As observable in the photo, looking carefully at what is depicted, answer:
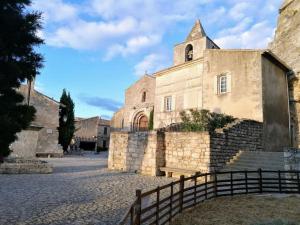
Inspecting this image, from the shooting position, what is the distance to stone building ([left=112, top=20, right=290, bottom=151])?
671 inches

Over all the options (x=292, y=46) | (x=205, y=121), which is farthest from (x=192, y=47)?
(x=205, y=121)

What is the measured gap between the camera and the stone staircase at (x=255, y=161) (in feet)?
40.0

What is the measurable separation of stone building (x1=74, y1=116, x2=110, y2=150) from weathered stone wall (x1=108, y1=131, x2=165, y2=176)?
3200cm

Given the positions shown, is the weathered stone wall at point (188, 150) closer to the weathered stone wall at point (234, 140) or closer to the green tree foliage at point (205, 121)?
the weathered stone wall at point (234, 140)

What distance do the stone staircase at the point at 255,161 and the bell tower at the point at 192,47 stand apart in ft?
45.1

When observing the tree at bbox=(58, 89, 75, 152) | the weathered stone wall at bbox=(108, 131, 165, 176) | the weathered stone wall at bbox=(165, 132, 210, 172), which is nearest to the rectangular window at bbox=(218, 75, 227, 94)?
the weathered stone wall at bbox=(165, 132, 210, 172)

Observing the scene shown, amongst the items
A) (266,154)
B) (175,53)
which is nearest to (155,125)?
(175,53)

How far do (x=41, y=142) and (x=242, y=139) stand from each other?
20.5 m

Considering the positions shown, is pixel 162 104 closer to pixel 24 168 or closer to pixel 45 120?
pixel 24 168

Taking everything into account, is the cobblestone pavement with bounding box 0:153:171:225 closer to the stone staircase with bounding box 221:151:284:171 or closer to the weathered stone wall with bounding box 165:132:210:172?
the weathered stone wall with bounding box 165:132:210:172

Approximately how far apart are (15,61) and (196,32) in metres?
25.0

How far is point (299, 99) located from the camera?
20.7 metres

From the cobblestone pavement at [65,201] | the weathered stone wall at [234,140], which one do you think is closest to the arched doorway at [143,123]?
the weathered stone wall at [234,140]

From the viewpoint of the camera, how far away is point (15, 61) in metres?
4.98
